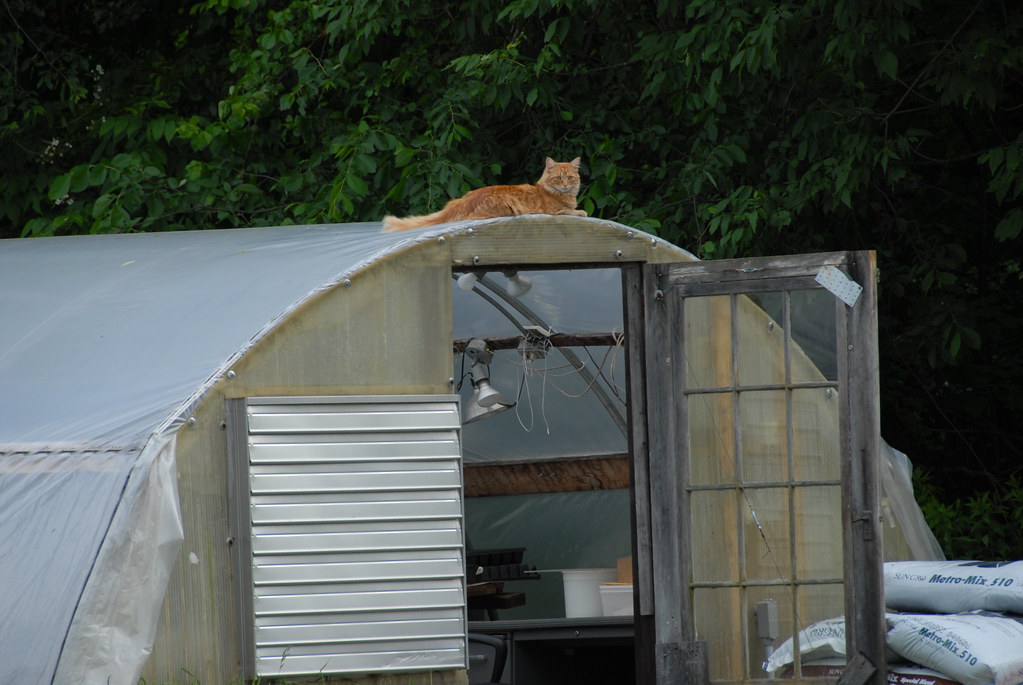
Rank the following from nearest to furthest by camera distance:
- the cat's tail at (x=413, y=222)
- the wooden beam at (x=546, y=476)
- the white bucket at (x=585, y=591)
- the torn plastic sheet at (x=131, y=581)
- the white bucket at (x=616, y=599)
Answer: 1. the torn plastic sheet at (x=131, y=581)
2. the cat's tail at (x=413, y=222)
3. the white bucket at (x=616, y=599)
4. the white bucket at (x=585, y=591)
5. the wooden beam at (x=546, y=476)

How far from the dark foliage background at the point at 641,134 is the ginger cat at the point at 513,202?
1.84 metres

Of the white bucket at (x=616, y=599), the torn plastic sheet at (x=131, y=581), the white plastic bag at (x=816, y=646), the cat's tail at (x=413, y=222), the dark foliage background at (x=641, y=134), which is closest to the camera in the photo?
the torn plastic sheet at (x=131, y=581)

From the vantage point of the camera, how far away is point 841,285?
5.34m

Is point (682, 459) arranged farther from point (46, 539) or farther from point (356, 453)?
point (46, 539)

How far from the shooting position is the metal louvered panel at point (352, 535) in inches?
187

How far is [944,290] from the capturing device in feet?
27.9

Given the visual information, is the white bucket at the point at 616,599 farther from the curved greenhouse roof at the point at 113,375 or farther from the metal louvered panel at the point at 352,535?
the metal louvered panel at the point at 352,535

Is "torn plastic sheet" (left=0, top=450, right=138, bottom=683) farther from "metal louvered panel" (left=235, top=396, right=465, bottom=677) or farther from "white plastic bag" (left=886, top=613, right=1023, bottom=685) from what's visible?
"white plastic bag" (left=886, top=613, right=1023, bottom=685)

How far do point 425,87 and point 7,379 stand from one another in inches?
177

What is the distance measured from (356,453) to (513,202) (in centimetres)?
129

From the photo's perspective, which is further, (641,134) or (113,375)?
(641,134)

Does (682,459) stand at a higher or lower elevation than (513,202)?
lower

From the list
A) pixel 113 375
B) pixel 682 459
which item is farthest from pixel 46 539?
pixel 682 459

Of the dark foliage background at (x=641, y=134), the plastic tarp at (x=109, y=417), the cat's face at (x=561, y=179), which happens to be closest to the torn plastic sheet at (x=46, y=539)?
the plastic tarp at (x=109, y=417)
